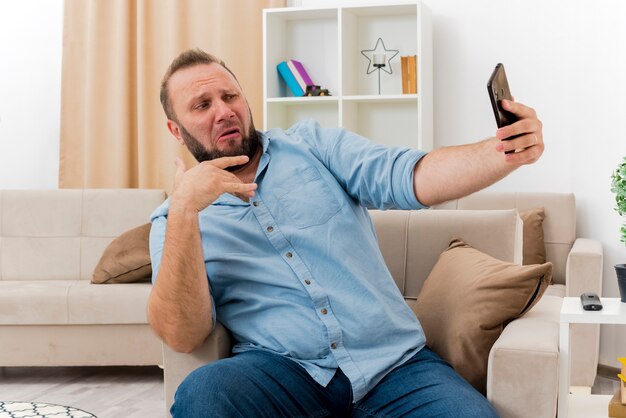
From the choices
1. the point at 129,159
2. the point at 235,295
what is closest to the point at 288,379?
the point at 235,295

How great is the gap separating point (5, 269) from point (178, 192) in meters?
2.51

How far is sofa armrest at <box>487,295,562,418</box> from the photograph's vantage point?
5.53ft

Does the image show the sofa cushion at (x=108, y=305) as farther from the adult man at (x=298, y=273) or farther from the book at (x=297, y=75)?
the adult man at (x=298, y=273)

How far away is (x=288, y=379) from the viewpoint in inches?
70.0

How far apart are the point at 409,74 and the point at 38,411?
2.25m

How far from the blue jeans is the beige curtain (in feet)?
9.46

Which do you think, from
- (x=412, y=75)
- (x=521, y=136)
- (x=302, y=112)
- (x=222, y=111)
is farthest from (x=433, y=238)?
(x=302, y=112)

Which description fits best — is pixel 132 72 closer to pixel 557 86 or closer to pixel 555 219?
pixel 557 86

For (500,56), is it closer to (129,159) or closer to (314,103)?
(314,103)

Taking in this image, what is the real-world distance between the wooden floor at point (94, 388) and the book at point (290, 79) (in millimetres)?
1502

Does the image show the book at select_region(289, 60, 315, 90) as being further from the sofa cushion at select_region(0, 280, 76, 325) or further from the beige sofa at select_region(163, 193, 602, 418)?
the sofa cushion at select_region(0, 280, 76, 325)

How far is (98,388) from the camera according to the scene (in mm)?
3561

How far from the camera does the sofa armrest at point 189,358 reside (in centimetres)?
191

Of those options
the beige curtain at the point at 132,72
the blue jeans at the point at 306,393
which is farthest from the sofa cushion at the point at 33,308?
the blue jeans at the point at 306,393
